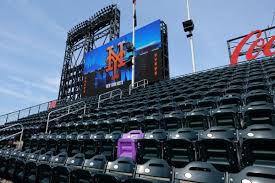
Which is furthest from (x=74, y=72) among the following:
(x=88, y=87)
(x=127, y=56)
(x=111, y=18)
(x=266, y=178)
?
(x=266, y=178)

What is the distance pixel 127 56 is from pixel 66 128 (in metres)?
11.9

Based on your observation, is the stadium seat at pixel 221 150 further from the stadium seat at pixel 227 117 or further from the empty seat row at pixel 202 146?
the stadium seat at pixel 227 117

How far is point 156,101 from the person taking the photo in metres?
9.55

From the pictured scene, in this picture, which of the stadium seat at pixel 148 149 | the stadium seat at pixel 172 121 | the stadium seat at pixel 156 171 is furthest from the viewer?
the stadium seat at pixel 172 121

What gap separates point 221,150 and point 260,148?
0.60 m

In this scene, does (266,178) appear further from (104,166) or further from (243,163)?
(104,166)

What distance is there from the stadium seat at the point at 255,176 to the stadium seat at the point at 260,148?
2.71 feet

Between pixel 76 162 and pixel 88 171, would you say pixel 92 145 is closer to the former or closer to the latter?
pixel 76 162

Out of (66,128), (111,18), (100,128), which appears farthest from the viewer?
(111,18)

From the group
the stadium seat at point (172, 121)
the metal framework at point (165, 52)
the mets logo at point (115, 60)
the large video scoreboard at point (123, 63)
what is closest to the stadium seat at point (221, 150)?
the stadium seat at point (172, 121)

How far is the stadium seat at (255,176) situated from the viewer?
253cm

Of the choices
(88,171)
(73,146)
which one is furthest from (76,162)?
(73,146)

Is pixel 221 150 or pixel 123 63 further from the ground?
pixel 123 63

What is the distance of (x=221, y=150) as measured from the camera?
3740 millimetres
